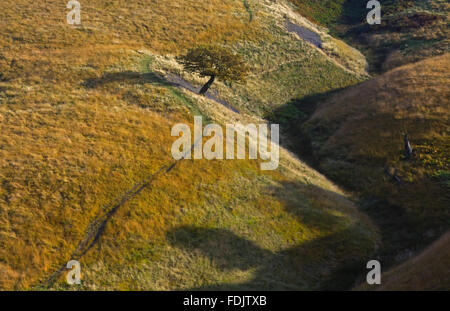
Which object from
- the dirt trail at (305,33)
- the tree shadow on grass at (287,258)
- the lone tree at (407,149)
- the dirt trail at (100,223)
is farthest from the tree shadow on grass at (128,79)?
the dirt trail at (305,33)

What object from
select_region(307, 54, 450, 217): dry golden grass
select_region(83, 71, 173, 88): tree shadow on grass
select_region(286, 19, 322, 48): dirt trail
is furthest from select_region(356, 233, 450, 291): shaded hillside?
select_region(286, 19, 322, 48): dirt trail

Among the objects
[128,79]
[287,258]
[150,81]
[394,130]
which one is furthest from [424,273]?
[128,79]

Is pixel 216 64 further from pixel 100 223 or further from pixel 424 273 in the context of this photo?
pixel 424 273

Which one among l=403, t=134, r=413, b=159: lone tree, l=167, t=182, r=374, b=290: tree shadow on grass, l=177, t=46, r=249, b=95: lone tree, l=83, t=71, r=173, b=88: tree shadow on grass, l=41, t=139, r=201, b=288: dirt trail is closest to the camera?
l=41, t=139, r=201, b=288: dirt trail

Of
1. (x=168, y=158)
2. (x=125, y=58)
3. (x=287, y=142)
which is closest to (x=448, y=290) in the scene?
(x=168, y=158)

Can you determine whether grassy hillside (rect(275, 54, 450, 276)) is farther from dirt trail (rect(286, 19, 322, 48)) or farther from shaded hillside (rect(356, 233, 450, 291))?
dirt trail (rect(286, 19, 322, 48))

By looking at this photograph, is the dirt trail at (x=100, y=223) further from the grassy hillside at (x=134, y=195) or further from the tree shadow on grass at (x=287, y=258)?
the tree shadow on grass at (x=287, y=258)
